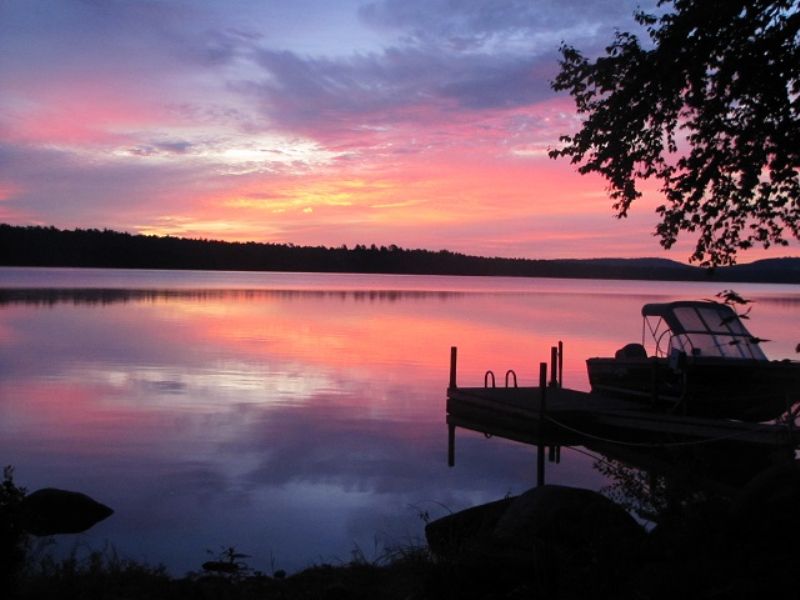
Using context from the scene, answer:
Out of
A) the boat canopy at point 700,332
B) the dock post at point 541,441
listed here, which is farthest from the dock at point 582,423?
the boat canopy at point 700,332

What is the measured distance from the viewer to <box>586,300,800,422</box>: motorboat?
49.0ft

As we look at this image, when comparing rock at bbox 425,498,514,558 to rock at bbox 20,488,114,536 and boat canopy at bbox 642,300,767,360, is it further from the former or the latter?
boat canopy at bbox 642,300,767,360

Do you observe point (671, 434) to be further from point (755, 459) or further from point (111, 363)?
point (111, 363)

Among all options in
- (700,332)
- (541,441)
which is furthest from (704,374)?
(541,441)

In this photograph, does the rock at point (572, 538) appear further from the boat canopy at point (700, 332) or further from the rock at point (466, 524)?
the boat canopy at point (700, 332)

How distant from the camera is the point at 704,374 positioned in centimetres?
1521

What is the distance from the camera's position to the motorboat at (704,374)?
14.9 metres

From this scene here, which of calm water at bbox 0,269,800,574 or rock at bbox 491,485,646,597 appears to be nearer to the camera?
rock at bbox 491,485,646,597

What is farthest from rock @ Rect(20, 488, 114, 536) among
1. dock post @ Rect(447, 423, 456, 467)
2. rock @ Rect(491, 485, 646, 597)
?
dock post @ Rect(447, 423, 456, 467)

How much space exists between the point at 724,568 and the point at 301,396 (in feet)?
62.2

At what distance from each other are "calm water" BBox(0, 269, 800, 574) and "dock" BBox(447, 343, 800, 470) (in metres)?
0.69

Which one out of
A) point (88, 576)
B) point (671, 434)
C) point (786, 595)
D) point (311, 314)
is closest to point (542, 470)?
point (671, 434)

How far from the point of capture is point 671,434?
528 inches

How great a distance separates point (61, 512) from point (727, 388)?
38.7ft
